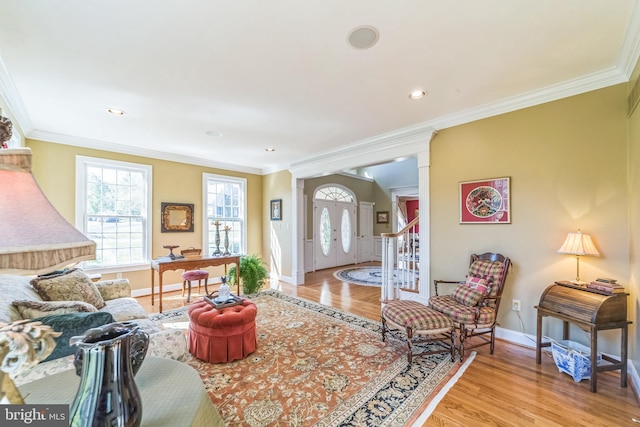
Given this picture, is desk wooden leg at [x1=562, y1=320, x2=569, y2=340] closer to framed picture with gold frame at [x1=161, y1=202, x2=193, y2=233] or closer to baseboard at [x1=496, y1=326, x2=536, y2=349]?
baseboard at [x1=496, y1=326, x2=536, y2=349]

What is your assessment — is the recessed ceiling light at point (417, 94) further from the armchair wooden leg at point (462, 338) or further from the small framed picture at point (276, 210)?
the small framed picture at point (276, 210)

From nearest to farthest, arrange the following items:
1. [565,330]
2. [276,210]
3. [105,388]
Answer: [105,388] → [565,330] → [276,210]

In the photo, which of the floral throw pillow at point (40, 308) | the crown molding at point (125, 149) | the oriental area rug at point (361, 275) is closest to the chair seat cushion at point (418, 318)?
the floral throw pillow at point (40, 308)

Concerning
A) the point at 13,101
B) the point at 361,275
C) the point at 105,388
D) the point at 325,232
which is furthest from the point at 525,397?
the point at 325,232

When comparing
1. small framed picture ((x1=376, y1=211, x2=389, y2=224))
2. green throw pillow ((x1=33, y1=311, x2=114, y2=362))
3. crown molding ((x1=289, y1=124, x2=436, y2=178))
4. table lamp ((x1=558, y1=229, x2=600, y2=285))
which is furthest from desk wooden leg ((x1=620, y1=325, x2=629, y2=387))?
small framed picture ((x1=376, y1=211, x2=389, y2=224))

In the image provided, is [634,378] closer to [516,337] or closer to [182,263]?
[516,337]

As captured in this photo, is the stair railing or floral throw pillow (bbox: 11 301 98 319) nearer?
floral throw pillow (bbox: 11 301 98 319)

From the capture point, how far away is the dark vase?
766 millimetres

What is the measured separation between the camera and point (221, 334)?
2.40m

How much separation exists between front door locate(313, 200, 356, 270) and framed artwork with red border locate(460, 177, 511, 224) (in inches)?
174

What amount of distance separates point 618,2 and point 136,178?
5912mm

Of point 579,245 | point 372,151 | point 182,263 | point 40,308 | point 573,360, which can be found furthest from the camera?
point 372,151

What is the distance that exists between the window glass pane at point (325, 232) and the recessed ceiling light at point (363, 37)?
5.58m

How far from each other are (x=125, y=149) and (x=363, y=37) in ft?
14.5
